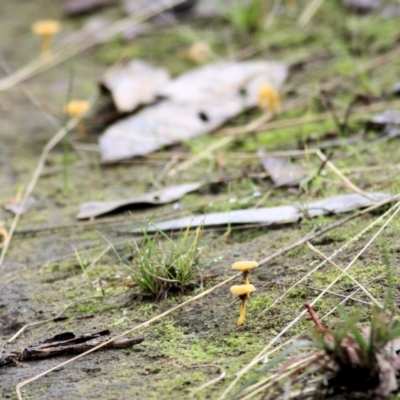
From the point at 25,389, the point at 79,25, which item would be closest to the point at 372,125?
the point at 25,389

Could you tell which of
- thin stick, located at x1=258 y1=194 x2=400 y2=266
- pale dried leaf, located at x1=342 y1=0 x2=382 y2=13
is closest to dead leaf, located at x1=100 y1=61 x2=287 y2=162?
pale dried leaf, located at x1=342 y1=0 x2=382 y2=13

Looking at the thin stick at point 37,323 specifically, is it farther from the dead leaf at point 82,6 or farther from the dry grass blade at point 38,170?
the dead leaf at point 82,6

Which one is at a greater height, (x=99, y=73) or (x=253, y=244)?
(x=99, y=73)

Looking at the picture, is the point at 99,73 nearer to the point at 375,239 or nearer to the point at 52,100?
the point at 52,100

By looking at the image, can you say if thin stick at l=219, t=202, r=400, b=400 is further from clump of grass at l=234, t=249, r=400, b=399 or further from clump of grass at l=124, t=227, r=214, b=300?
clump of grass at l=124, t=227, r=214, b=300

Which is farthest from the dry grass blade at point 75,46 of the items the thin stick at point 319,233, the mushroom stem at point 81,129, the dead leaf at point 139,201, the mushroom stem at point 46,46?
the thin stick at point 319,233
